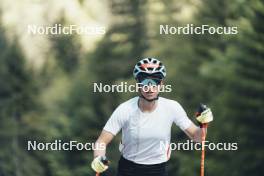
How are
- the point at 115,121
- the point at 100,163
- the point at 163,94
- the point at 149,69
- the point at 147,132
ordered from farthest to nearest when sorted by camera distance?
the point at 163,94 < the point at 149,69 < the point at 147,132 < the point at 115,121 < the point at 100,163

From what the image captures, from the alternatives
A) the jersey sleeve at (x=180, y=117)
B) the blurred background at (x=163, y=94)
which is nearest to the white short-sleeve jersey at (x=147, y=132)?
the jersey sleeve at (x=180, y=117)

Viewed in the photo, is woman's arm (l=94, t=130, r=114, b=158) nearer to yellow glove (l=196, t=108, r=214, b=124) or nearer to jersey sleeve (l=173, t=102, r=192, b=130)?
jersey sleeve (l=173, t=102, r=192, b=130)

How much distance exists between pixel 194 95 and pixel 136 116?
4442cm

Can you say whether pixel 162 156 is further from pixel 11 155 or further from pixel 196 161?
pixel 11 155

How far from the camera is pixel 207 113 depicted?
8.03 metres

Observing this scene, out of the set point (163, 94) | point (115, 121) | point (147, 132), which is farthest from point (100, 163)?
point (163, 94)

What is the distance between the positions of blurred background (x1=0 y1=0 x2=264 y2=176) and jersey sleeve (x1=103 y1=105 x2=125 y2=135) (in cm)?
2867

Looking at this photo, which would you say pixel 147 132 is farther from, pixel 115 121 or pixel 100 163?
pixel 100 163

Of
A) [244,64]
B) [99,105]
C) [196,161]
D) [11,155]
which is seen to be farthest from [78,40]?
[244,64]

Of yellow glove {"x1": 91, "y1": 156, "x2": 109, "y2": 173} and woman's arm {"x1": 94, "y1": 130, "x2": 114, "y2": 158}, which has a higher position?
woman's arm {"x1": 94, "y1": 130, "x2": 114, "y2": 158}

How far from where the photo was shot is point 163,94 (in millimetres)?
49750

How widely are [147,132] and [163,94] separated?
41.8 meters

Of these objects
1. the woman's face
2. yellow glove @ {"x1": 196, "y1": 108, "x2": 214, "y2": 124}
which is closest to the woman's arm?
the woman's face

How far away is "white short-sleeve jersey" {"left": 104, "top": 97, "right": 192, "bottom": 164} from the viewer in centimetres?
795
